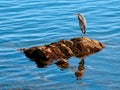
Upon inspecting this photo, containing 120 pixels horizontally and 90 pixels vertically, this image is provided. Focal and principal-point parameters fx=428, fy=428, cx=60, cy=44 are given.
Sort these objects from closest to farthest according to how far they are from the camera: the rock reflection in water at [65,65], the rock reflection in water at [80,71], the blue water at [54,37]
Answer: the blue water at [54,37] → the rock reflection in water at [80,71] → the rock reflection in water at [65,65]

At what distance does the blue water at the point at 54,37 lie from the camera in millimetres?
16516

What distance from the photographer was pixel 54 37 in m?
22.3

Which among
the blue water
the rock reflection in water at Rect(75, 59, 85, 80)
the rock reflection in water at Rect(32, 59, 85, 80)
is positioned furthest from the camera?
the rock reflection in water at Rect(32, 59, 85, 80)

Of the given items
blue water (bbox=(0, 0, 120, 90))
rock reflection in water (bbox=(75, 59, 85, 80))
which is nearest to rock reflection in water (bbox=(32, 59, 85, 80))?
rock reflection in water (bbox=(75, 59, 85, 80))

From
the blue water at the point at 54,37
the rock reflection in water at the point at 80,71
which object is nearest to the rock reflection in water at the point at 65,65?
the rock reflection in water at the point at 80,71

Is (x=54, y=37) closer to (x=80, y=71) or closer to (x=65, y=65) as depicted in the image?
(x=65, y=65)

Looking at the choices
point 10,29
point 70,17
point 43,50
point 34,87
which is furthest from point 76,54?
point 70,17

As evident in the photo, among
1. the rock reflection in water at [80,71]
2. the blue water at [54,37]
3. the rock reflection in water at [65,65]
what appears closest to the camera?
the blue water at [54,37]

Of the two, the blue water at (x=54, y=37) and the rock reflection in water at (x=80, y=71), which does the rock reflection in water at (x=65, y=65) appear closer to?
the rock reflection in water at (x=80, y=71)

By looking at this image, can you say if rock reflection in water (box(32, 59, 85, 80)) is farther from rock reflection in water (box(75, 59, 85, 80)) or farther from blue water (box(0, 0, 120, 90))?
blue water (box(0, 0, 120, 90))

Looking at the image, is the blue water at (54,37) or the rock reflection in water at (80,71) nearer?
the blue water at (54,37)

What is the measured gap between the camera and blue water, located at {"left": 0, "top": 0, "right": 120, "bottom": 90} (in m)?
16.5

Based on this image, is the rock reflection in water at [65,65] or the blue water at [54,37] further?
the rock reflection in water at [65,65]

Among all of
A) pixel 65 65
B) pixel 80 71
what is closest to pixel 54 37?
pixel 65 65
